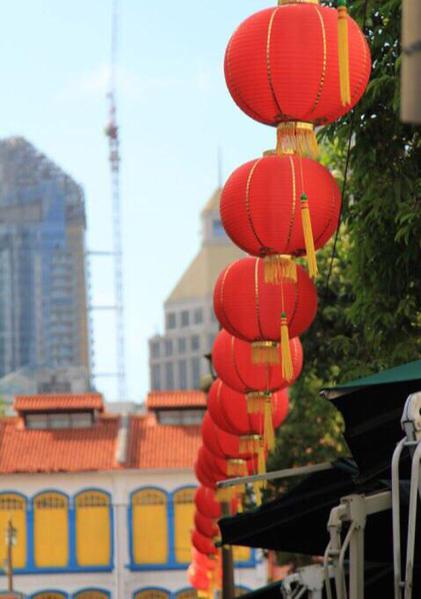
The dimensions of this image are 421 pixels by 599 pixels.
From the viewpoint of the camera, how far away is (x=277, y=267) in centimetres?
1241

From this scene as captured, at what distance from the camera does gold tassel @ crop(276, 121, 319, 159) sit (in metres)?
11.4

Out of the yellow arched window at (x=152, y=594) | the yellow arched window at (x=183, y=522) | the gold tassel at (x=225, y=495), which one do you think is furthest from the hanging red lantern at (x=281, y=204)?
the yellow arched window at (x=152, y=594)

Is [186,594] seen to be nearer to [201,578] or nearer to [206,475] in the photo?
[201,578]

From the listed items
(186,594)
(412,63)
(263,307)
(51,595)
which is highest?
(263,307)

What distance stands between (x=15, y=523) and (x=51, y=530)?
3.63 feet

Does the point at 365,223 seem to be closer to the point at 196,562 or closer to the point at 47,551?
the point at 196,562

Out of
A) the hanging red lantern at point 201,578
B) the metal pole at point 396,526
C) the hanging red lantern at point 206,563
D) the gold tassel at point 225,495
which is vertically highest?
the metal pole at point 396,526

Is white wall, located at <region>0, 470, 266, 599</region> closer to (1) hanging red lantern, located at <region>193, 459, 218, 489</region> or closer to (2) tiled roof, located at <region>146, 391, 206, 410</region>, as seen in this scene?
Answer: (2) tiled roof, located at <region>146, 391, 206, 410</region>

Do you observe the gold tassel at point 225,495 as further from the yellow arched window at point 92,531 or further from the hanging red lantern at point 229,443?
the yellow arched window at point 92,531

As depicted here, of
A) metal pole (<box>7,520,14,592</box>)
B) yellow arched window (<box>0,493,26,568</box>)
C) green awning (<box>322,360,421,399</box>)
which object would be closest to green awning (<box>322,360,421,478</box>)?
green awning (<box>322,360,421,399</box>)

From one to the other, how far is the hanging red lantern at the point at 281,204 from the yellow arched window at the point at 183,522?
43.5 m

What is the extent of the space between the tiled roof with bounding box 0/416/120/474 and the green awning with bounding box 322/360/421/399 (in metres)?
48.6

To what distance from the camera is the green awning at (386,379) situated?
7.40 metres

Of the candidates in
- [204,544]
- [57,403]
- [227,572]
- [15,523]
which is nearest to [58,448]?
[57,403]
